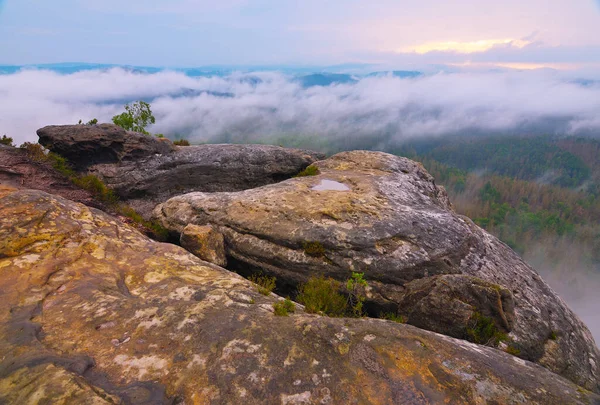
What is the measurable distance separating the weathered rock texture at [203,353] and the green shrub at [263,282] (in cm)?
55

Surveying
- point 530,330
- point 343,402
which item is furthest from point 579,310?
point 343,402

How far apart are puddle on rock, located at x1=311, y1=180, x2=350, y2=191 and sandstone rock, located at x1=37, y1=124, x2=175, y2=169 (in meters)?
12.8

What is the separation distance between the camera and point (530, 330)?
12945 millimetres

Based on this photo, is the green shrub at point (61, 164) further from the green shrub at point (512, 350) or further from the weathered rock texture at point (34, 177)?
the green shrub at point (512, 350)

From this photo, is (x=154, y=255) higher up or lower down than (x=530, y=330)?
higher up

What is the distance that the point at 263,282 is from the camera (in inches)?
560

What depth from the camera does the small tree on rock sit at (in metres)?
36.4

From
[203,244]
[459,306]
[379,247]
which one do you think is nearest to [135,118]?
[203,244]

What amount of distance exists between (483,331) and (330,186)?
10967 millimetres

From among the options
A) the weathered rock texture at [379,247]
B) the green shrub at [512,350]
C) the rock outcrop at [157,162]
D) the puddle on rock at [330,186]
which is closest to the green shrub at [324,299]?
the weathered rock texture at [379,247]

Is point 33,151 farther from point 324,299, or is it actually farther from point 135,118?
point 135,118

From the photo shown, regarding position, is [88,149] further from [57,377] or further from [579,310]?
[579,310]

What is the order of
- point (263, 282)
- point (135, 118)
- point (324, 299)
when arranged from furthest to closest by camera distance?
1. point (135, 118)
2. point (263, 282)
3. point (324, 299)

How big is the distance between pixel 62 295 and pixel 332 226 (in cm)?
1040
